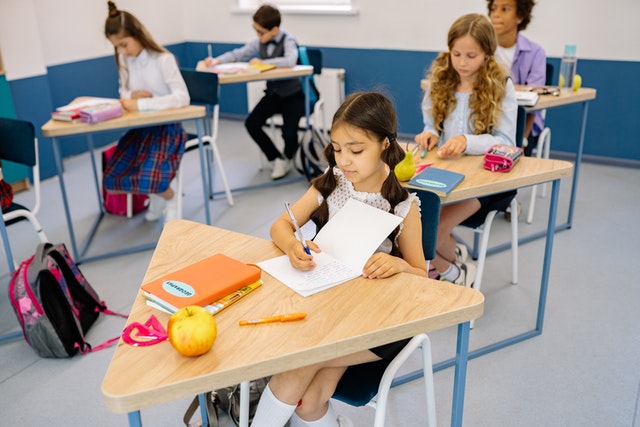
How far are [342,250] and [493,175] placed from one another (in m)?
0.84

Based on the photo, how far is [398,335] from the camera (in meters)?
1.18

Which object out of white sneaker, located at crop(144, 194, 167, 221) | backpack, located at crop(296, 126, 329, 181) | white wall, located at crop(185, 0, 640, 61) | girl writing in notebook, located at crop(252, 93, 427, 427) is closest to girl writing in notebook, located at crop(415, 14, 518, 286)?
girl writing in notebook, located at crop(252, 93, 427, 427)

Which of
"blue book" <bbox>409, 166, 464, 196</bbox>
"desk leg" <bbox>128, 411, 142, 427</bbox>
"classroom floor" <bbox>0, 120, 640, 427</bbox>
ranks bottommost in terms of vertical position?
"classroom floor" <bbox>0, 120, 640, 427</bbox>

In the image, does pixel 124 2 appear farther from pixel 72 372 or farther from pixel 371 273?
pixel 371 273

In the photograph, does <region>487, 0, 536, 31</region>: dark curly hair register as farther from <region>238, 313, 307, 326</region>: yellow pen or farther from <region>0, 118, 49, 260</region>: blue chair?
<region>238, 313, 307, 326</region>: yellow pen

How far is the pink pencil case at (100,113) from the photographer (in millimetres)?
2762

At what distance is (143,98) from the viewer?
309 cm

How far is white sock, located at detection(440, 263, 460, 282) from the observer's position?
237 centimetres

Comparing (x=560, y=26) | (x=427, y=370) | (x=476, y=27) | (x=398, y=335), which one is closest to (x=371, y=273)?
(x=398, y=335)

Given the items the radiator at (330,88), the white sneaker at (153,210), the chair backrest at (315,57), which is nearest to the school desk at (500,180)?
the white sneaker at (153,210)

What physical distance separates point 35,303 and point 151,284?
121 centimetres

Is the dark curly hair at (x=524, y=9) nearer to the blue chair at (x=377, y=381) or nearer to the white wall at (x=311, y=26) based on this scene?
the white wall at (x=311, y=26)

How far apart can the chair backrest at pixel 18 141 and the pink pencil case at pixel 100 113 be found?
0.32 m

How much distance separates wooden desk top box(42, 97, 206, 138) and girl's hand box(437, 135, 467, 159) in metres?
1.33
